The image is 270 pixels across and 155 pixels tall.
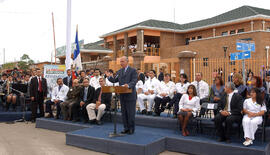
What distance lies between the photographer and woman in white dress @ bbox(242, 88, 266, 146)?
5.49m

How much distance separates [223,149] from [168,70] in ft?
48.2

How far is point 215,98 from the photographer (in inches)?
277

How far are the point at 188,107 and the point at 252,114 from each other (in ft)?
5.64

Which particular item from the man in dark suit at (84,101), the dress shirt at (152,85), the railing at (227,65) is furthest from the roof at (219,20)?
the man in dark suit at (84,101)

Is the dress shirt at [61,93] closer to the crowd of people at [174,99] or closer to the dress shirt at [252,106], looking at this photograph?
the crowd of people at [174,99]

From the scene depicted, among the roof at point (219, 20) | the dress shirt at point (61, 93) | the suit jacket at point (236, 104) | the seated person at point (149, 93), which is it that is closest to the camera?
the suit jacket at point (236, 104)

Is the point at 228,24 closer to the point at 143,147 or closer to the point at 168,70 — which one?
the point at 168,70

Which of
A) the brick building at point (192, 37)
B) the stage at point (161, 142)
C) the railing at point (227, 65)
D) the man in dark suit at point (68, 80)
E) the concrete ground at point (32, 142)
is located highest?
the brick building at point (192, 37)

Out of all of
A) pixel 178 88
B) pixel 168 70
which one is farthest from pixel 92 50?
pixel 178 88

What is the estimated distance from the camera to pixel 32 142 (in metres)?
7.08

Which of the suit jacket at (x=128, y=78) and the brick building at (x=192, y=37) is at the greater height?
the brick building at (x=192, y=37)

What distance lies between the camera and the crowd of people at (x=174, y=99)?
5855 millimetres

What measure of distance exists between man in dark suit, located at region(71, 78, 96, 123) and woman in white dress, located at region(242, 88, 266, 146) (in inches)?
189

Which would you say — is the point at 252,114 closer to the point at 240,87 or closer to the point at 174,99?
the point at 240,87
